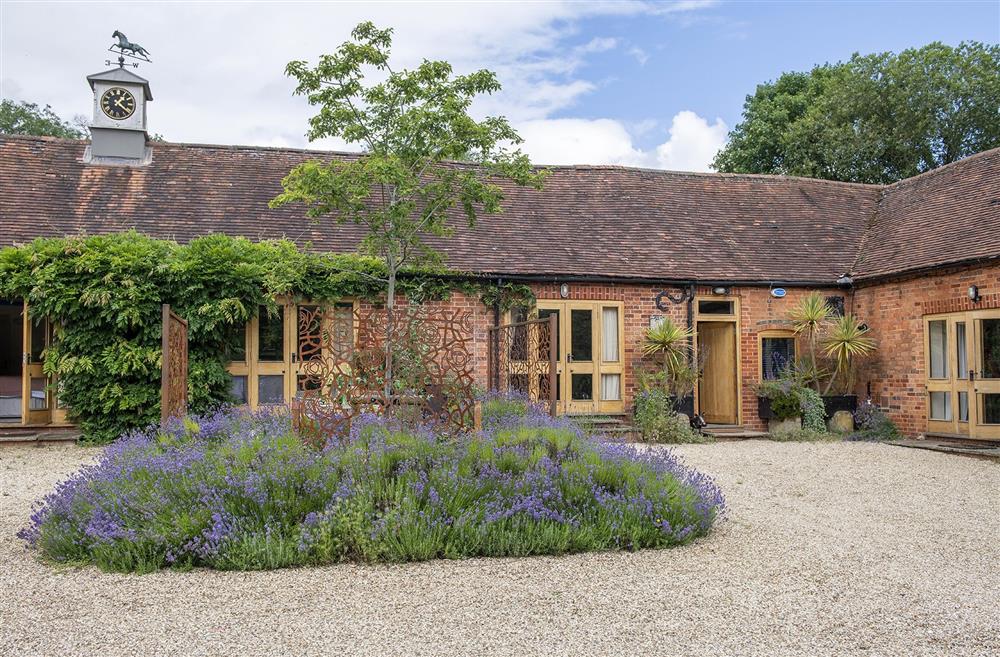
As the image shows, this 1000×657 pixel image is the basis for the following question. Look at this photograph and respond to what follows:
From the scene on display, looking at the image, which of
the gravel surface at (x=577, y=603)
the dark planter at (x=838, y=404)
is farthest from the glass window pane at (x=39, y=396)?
the dark planter at (x=838, y=404)

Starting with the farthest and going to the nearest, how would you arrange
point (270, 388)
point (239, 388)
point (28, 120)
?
point (28, 120), point (270, 388), point (239, 388)

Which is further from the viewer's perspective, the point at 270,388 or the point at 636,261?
the point at 636,261

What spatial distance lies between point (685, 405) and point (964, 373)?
13.7 feet

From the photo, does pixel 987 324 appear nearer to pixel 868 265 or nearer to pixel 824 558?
pixel 868 265

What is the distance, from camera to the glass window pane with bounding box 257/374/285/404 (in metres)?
12.9

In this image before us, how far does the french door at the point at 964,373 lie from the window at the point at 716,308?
3.10 meters

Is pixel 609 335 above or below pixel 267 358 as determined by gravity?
above

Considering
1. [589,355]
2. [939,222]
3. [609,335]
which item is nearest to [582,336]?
[589,355]

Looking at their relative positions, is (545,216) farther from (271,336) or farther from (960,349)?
(960,349)

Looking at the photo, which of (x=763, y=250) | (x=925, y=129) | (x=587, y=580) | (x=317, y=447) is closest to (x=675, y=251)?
(x=763, y=250)

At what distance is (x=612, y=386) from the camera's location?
14.1 meters

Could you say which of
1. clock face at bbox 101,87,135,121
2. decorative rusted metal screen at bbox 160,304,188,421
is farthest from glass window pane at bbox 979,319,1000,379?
clock face at bbox 101,87,135,121

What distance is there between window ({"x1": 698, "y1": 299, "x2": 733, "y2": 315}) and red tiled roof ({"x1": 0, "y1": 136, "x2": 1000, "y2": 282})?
21.5 inches

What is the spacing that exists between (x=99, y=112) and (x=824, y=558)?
1444cm
